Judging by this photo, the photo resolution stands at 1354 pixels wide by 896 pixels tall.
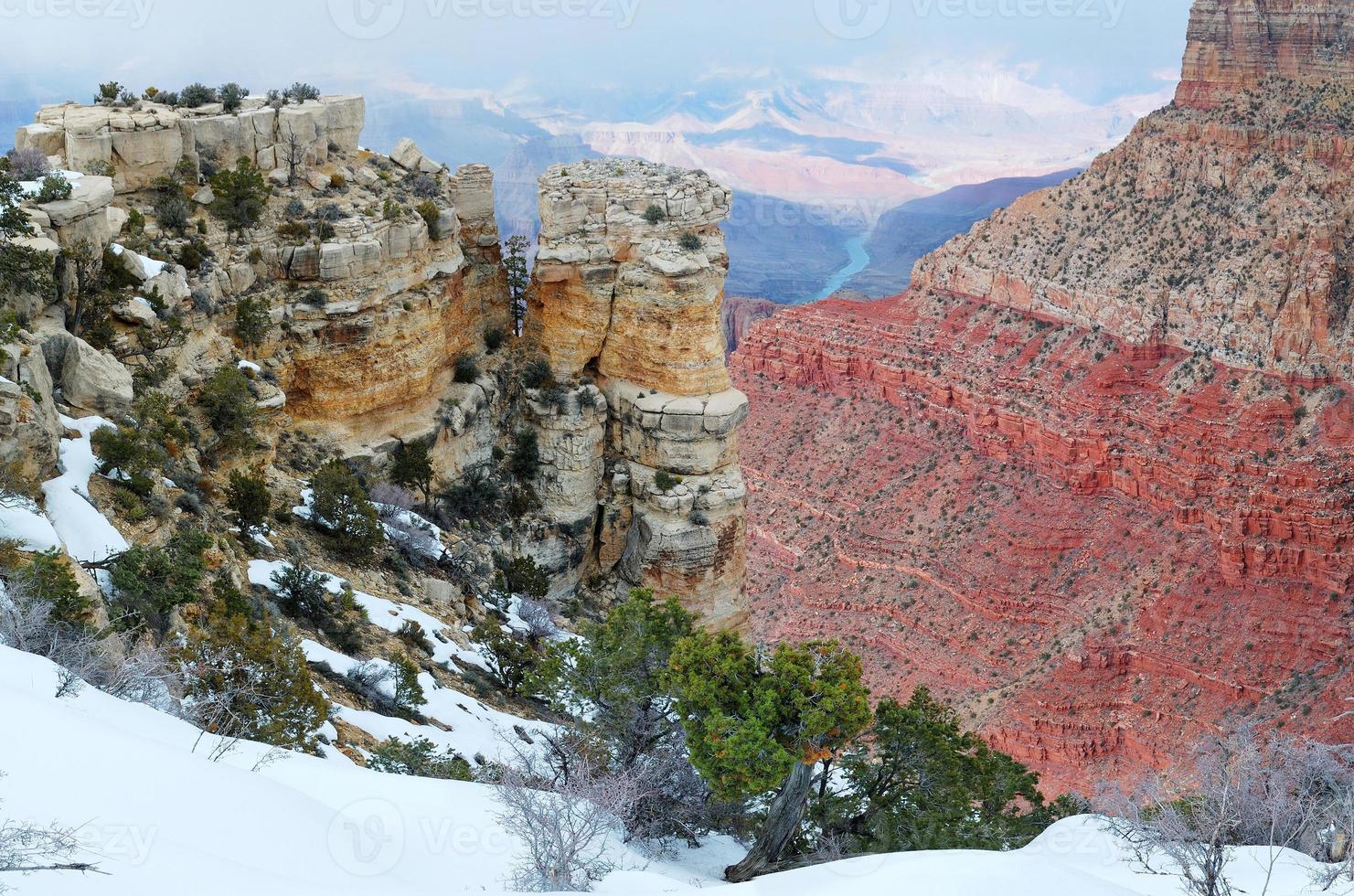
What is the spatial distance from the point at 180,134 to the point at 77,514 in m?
14.0

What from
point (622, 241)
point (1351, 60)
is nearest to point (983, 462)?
point (1351, 60)

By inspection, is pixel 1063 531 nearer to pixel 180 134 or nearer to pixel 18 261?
pixel 180 134

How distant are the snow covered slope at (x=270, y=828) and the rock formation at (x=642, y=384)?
55.3 ft

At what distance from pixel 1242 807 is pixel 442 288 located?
909 inches

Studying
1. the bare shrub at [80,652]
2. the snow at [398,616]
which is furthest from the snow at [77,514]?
the snow at [398,616]

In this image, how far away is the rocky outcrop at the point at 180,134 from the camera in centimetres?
2836

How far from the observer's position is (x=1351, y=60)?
81.4 metres

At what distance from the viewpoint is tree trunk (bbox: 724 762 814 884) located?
779 inches

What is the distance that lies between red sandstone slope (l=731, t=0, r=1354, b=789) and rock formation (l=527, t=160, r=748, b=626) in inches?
1280

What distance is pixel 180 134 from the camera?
29875 mm

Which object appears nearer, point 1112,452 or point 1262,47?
point 1112,452

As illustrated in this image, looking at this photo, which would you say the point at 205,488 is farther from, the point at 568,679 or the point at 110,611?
the point at 568,679

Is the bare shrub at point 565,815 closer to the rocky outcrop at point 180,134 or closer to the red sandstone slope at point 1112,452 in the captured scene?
the rocky outcrop at point 180,134

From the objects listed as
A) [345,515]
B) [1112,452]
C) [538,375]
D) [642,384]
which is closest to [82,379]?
[345,515]
